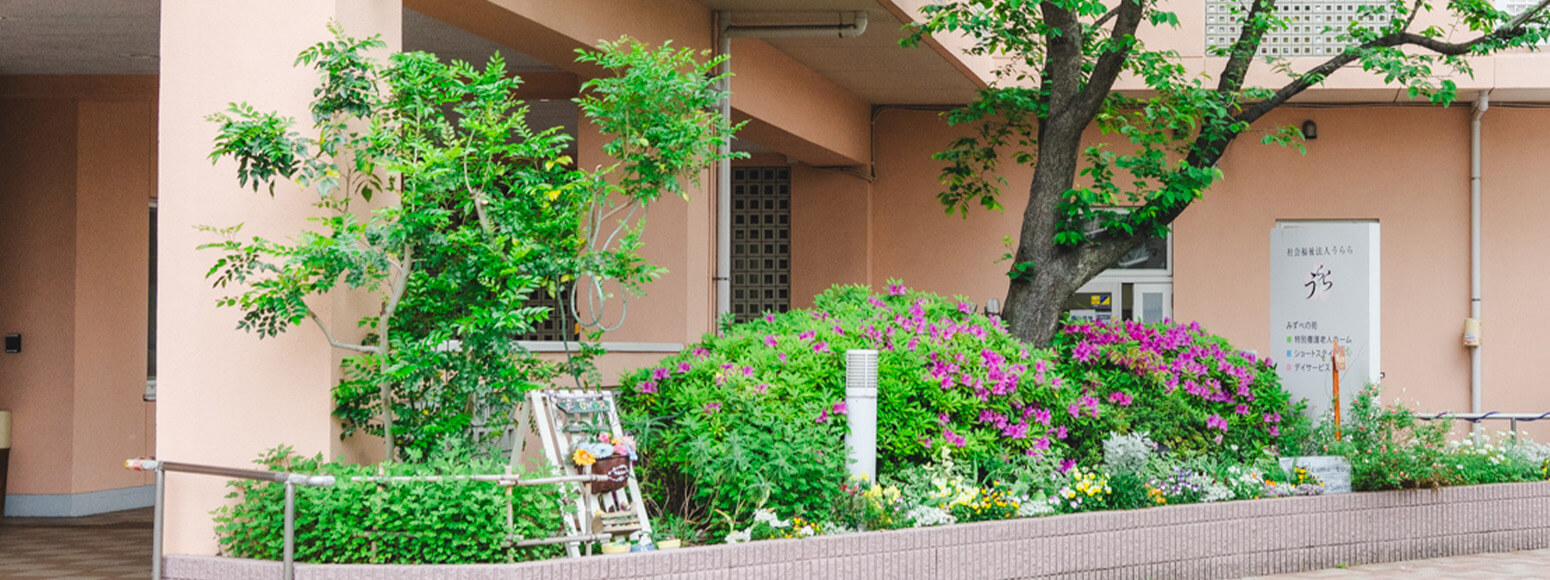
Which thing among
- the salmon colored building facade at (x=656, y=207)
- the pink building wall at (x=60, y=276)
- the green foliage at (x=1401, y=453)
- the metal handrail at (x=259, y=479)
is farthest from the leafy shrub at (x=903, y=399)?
the pink building wall at (x=60, y=276)

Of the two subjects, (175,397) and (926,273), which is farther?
(926,273)

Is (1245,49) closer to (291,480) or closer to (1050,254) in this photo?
(1050,254)

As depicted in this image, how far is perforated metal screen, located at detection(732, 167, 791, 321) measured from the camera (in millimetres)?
15578

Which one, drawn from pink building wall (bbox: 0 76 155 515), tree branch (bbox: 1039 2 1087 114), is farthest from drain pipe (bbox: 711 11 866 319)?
pink building wall (bbox: 0 76 155 515)

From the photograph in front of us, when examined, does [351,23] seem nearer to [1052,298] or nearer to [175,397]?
[175,397]

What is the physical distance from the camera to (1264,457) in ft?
30.6

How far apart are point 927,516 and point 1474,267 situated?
948 cm

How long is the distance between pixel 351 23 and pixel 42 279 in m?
5.59

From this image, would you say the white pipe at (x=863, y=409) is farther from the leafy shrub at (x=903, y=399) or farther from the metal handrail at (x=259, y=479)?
the metal handrail at (x=259, y=479)

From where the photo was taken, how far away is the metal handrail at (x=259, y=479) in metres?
5.53

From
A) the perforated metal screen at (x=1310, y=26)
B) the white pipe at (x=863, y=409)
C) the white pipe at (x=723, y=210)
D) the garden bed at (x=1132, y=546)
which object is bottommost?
the garden bed at (x=1132, y=546)

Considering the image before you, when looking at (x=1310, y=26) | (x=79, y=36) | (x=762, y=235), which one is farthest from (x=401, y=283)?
(x=1310, y=26)

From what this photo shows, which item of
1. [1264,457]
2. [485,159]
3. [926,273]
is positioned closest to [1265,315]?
[926,273]

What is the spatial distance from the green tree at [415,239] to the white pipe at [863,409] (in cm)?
131
